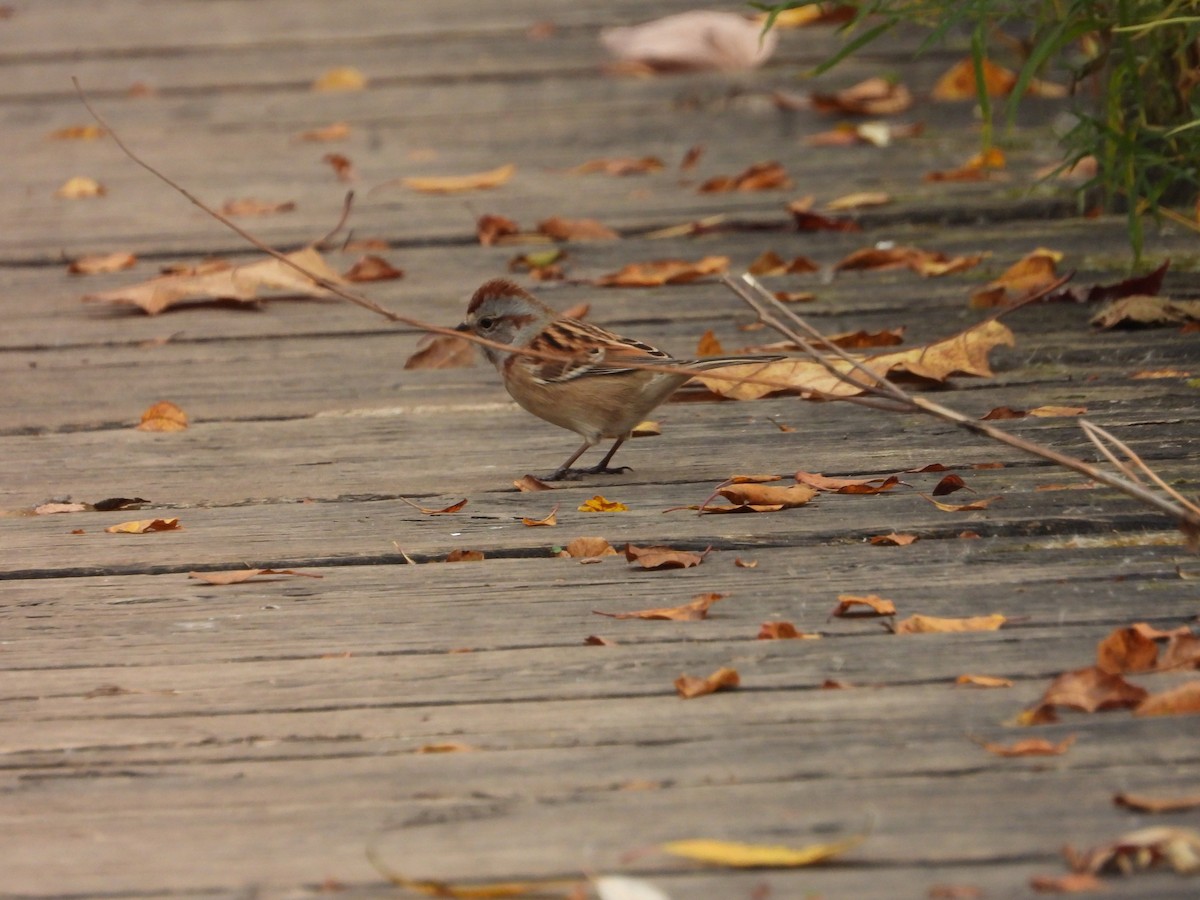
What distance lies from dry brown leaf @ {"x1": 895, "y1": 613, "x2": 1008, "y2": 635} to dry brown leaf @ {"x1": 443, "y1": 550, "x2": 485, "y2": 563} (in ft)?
3.06

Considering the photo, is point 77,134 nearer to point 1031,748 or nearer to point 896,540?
point 896,540

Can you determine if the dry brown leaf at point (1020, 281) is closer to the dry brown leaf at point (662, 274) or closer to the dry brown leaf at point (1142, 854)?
the dry brown leaf at point (662, 274)

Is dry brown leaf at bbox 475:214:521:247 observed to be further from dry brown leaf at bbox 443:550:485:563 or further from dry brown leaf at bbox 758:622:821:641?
dry brown leaf at bbox 758:622:821:641

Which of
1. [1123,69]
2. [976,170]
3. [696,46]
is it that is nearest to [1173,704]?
[1123,69]

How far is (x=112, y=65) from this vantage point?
8586 millimetres

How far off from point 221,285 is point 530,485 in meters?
2.05

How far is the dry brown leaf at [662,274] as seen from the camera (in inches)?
213

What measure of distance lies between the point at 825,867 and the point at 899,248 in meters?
3.79

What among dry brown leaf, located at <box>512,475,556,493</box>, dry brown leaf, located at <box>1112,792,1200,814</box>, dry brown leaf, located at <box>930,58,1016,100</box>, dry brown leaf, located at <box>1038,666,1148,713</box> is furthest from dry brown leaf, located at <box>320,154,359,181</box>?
dry brown leaf, located at <box>1112,792,1200,814</box>

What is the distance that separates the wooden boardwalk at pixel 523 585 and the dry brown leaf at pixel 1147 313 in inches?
3.6

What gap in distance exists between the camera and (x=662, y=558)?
3162mm

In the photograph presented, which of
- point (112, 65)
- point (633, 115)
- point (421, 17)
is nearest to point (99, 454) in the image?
point (633, 115)

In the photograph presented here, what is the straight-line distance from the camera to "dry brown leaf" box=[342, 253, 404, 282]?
556 centimetres

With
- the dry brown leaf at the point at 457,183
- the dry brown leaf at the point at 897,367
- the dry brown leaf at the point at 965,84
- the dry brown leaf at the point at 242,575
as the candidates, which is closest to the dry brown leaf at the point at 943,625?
the dry brown leaf at the point at 242,575
